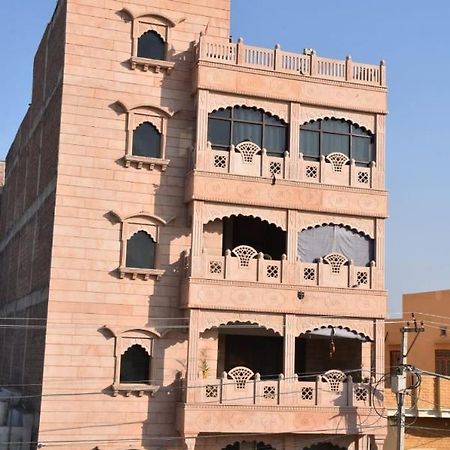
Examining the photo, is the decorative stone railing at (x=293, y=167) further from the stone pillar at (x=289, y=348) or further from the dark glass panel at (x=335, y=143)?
the stone pillar at (x=289, y=348)

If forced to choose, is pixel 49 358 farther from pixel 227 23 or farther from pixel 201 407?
pixel 227 23

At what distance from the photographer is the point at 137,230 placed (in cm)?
2533

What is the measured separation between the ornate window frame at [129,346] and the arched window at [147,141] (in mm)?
5660

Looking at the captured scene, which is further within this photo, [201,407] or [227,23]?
[227,23]

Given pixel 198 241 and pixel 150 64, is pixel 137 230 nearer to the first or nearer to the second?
pixel 198 241

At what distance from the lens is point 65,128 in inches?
993

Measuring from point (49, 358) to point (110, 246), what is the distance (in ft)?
12.7

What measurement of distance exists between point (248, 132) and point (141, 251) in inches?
202

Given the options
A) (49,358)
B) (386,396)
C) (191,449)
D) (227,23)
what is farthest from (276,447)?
(227,23)

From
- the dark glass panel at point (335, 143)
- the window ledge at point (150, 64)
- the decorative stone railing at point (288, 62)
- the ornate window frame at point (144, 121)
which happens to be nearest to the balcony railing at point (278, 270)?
the ornate window frame at point (144, 121)

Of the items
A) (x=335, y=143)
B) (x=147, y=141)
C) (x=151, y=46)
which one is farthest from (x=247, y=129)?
(x=151, y=46)

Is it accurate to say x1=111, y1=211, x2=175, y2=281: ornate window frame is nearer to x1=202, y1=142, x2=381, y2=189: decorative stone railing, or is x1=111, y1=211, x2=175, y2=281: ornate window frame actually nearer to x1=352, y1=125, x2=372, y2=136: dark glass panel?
x1=202, y1=142, x2=381, y2=189: decorative stone railing

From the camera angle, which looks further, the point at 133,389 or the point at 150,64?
the point at 150,64

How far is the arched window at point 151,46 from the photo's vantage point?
86.6 ft
